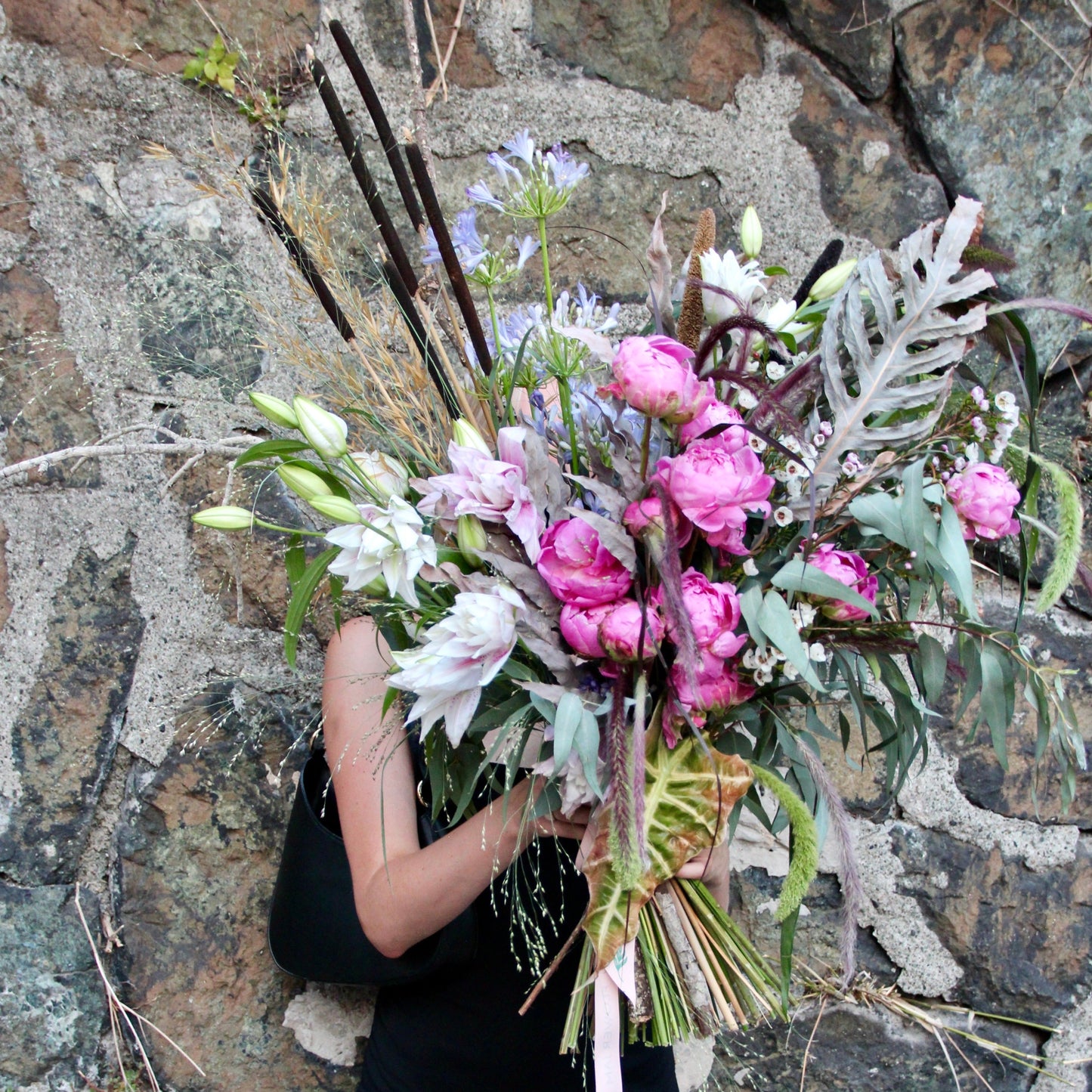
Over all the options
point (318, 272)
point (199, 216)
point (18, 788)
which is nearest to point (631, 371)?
point (318, 272)

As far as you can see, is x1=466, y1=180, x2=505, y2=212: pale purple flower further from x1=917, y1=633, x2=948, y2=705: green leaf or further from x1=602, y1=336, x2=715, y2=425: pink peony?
x1=917, y1=633, x2=948, y2=705: green leaf

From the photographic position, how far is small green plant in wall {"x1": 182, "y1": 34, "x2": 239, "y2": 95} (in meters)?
1.15

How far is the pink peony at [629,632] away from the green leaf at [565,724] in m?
0.05

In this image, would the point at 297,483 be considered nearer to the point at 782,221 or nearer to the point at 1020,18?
the point at 782,221

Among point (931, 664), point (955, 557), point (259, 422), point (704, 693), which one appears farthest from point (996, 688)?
point (259, 422)

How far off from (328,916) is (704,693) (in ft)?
1.80

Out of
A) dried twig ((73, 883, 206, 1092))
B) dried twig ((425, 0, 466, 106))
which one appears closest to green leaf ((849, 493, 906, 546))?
dried twig ((425, 0, 466, 106))

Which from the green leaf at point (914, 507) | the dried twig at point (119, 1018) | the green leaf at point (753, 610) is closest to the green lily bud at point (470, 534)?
the green leaf at point (753, 610)

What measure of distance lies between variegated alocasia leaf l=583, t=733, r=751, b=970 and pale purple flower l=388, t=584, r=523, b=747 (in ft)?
0.50

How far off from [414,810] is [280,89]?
0.91m

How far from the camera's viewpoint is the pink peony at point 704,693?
737 millimetres

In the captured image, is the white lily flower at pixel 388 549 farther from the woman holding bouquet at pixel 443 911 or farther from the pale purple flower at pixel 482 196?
the pale purple flower at pixel 482 196

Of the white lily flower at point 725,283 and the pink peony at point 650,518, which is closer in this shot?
the pink peony at point 650,518

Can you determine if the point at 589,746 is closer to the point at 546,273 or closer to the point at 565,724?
the point at 565,724
